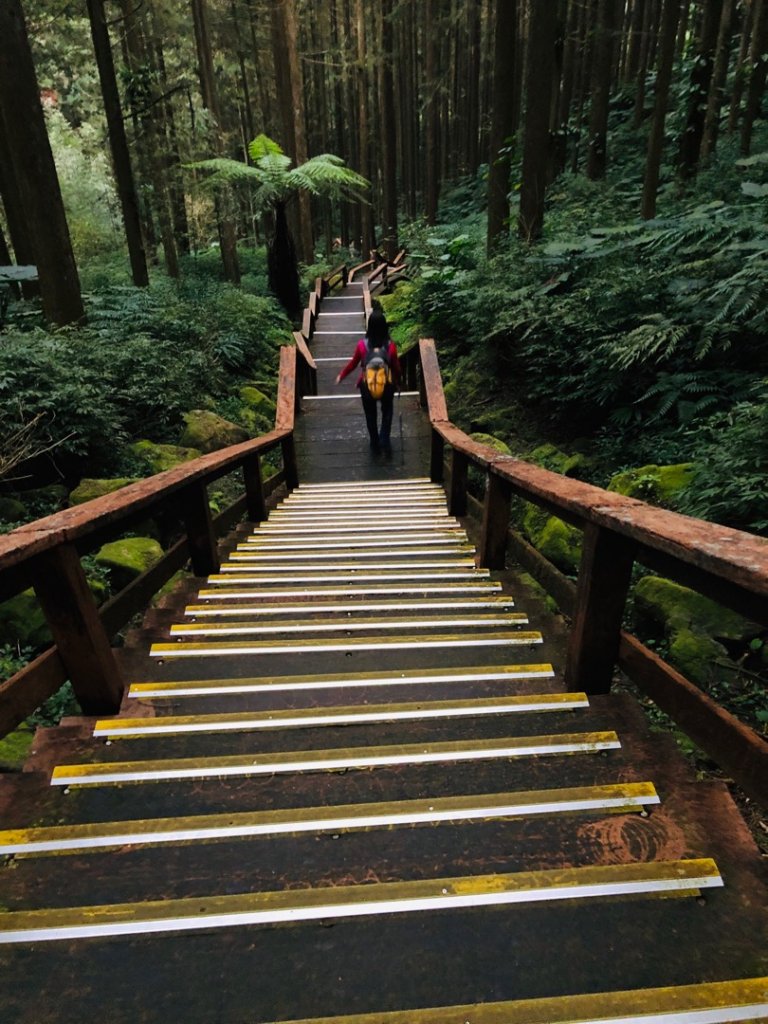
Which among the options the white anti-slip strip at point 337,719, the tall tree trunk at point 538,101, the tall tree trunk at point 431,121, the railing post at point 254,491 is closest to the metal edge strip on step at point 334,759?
the white anti-slip strip at point 337,719

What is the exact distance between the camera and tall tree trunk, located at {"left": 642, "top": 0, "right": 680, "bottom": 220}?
10531mm

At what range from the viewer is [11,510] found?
Answer: 5.20 metres

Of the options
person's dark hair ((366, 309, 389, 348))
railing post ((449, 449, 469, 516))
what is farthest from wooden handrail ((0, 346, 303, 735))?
person's dark hair ((366, 309, 389, 348))

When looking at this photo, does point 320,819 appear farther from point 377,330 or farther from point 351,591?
point 377,330

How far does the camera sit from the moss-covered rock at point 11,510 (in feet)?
16.9

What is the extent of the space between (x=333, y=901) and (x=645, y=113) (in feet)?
89.3

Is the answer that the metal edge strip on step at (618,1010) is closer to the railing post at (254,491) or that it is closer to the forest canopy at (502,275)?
the forest canopy at (502,275)

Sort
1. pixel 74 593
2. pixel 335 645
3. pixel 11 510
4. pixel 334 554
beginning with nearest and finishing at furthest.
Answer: pixel 74 593, pixel 335 645, pixel 334 554, pixel 11 510

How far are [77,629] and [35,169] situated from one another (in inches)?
332

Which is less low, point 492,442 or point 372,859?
point 372,859

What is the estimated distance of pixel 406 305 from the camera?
14.7m

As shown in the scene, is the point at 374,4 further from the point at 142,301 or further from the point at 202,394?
the point at 202,394

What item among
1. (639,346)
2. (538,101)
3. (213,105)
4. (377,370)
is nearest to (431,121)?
(213,105)

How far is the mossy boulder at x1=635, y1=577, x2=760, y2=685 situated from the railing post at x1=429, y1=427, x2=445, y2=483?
141 inches
